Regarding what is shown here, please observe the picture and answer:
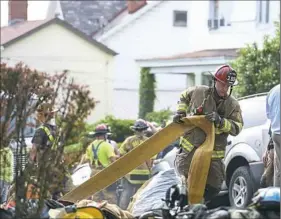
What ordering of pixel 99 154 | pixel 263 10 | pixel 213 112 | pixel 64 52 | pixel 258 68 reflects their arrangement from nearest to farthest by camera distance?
pixel 213 112
pixel 99 154
pixel 258 68
pixel 263 10
pixel 64 52

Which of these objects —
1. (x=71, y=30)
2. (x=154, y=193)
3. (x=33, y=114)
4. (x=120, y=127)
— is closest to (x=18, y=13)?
(x=71, y=30)

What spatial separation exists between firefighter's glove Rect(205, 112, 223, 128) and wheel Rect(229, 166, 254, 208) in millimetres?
3752

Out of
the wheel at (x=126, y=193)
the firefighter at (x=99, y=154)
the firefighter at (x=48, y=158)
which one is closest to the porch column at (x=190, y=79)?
the firefighter at (x=99, y=154)

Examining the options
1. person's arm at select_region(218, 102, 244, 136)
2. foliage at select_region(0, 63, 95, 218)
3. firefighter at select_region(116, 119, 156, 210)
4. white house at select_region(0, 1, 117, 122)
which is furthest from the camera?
white house at select_region(0, 1, 117, 122)

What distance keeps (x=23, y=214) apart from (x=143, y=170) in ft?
21.9

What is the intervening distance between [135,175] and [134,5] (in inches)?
1459

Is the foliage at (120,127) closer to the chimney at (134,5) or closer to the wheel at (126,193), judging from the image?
the wheel at (126,193)

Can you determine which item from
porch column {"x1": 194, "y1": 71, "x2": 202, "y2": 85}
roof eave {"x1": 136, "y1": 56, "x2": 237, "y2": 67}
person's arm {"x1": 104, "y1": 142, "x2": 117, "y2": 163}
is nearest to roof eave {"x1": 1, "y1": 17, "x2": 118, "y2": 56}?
roof eave {"x1": 136, "y1": 56, "x2": 237, "y2": 67}

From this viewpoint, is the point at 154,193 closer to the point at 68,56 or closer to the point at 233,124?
the point at 233,124

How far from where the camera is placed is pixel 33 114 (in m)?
10.9

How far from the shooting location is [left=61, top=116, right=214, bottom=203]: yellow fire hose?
10.3m

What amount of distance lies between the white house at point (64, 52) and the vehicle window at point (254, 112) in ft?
100

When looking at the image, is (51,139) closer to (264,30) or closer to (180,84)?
(264,30)

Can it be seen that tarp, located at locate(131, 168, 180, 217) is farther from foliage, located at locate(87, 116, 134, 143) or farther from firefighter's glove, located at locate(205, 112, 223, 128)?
foliage, located at locate(87, 116, 134, 143)
